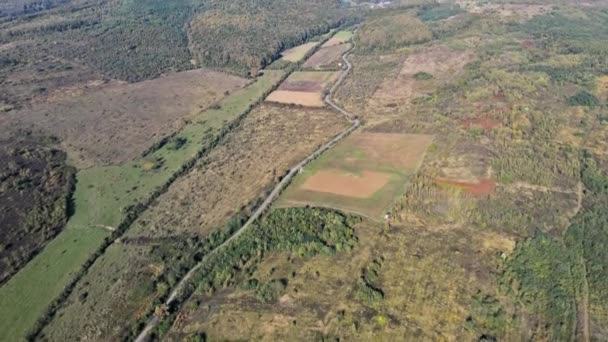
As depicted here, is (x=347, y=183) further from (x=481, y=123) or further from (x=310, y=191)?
(x=481, y=123)

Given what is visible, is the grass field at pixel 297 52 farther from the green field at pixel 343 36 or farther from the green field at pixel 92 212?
the green field at pixel 92 212

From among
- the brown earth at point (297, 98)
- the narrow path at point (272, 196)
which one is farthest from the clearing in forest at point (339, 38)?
the brown earth at point (297, 98)

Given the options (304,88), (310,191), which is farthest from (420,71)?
(310,191)

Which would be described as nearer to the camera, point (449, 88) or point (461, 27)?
point (449, 88)


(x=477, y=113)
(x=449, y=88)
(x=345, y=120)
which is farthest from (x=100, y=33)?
(x=477, y=113)

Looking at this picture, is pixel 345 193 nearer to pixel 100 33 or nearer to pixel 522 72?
pixel 522 72

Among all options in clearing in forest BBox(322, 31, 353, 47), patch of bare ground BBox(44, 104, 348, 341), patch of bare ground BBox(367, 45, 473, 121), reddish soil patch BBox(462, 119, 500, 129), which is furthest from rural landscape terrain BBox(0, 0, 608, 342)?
clearing in forest BBox(322, 31, 353, 47)
